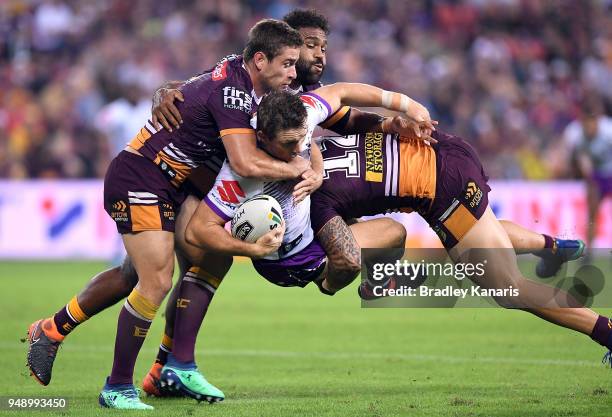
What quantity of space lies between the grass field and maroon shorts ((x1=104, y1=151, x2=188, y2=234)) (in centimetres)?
116

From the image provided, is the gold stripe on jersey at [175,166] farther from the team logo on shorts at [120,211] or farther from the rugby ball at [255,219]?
the rugby ball at [255,219]

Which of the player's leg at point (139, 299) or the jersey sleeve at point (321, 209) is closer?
the player's leg at point (139, 299)

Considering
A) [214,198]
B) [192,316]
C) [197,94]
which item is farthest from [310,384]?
[197,94]

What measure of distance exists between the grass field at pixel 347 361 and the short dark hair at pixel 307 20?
253 centimetres

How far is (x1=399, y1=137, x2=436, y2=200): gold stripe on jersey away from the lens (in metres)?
7.19

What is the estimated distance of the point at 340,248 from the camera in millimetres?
7074

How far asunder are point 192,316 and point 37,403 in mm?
1137

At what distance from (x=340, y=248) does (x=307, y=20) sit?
1752 millimetres

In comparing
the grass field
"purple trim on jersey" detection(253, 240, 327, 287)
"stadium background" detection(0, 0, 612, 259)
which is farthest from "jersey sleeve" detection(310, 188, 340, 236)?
"stadium background" detection(0, 0, 612, 259)

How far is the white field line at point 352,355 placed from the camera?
8664 mm

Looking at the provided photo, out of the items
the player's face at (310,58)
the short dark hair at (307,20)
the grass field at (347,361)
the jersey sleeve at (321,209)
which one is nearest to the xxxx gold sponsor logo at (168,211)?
the jersey sleeve at (321,209)

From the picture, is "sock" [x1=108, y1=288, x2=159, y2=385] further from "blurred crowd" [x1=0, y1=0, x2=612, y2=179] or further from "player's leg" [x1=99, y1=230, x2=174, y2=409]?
"blurred crowd" [x1=0, y1=0, x2=612, y2=179]

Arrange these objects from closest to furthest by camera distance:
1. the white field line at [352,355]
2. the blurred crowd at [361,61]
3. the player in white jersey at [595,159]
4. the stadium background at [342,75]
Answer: the white field line at [352,355]
the player in white jersey at [595,159]
the stadium background at [342,75]
the blurred crowd at [361,61]

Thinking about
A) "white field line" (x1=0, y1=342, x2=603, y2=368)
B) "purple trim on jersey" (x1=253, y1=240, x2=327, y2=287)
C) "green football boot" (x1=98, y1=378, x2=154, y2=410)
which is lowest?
"white field line" (x1=0, y1=342, x2=603, y2=368)
